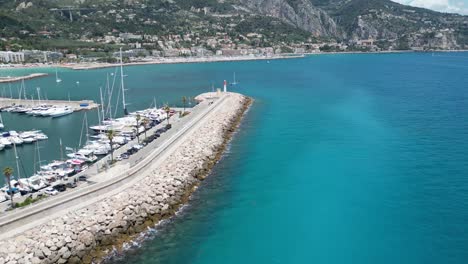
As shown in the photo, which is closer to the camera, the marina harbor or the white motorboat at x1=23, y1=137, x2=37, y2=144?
the marina harbor

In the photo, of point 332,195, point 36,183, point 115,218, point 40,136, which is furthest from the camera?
point 40,136

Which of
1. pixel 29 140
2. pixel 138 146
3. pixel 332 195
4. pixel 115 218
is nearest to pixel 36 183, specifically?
Result: pixel 138 146

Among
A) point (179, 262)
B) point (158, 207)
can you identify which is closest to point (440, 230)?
point (179, 262)

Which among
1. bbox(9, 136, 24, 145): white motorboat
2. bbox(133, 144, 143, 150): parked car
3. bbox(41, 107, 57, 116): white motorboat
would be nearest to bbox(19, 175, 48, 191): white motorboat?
bbox(133, 144, 143, 150): parked car

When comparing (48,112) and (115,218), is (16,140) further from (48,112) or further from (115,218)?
(115,218)

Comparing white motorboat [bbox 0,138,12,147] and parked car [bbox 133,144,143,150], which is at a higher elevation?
parked car [bbox 133,144,143,150]

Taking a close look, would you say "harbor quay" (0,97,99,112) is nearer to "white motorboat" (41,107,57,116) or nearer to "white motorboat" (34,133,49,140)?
"white motorboat" (41,107,57,116)

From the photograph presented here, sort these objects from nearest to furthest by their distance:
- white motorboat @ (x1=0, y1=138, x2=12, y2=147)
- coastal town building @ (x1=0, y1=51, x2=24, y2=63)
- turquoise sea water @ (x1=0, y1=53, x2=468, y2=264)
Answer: turquoise sea water @ (x1=0, y1=53, x2=468, y2=264) < white motorboat @ (x1=0, y1=138, x2=12, y2=147) < coastal town building @ (x1=0, y1=51, x2=24, y2=63)
